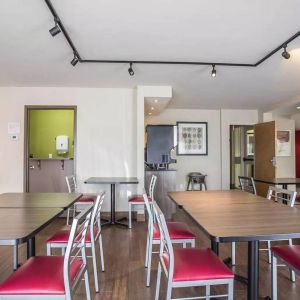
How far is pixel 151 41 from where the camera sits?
2902 mm

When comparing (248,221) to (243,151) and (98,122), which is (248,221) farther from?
(243,151)

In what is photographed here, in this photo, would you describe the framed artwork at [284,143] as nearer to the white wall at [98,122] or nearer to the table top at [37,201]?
the white wall at [98,122]

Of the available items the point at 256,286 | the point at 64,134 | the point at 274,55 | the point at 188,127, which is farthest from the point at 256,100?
the point at 256,286

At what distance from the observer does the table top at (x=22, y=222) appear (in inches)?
53.9

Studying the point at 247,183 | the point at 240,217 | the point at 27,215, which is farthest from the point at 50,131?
the point at 240,217

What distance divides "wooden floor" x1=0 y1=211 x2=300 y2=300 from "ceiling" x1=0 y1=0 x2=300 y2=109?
1.82 metres

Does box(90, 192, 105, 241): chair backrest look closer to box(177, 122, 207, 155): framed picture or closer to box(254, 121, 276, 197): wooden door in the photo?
box(254, 121, 276, 197): wooden door

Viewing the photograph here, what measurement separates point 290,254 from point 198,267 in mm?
669

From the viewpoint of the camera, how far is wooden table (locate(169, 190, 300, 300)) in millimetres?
1418

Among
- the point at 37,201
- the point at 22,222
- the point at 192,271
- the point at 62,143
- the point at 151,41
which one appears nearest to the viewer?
the point at 192,271

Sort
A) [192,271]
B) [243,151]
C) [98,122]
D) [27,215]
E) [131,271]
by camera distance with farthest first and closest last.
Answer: [243,151] → [98,122] → [131,271] → [27,215] → [192,271]

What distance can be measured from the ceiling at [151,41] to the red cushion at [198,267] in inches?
77.2

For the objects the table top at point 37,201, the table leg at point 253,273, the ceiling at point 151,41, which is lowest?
the table leg at point 253,273

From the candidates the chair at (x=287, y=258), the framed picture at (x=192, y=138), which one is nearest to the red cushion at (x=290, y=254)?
the chair at (x=287, y=258)
